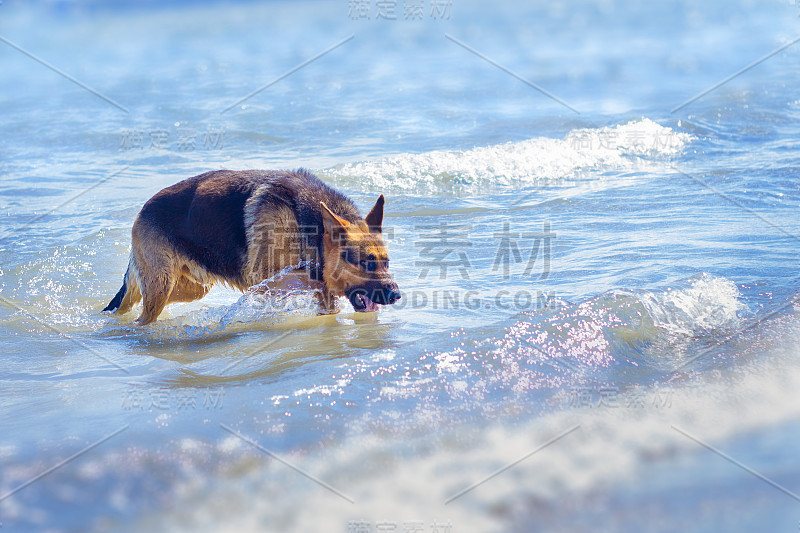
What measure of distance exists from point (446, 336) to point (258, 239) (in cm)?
184

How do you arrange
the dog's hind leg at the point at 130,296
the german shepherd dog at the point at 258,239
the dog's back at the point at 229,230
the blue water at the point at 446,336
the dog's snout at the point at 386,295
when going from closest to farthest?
the blue water at the point at 446,336 → the dog's snout at the point at 386,295 → the german shepherd dog at the point at 258,239 → the dog's back at the point at 229,230 → the dog's hind leg at the point at 130,296

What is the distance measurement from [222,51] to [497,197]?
53.9 feet

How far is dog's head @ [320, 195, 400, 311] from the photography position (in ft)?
19.9

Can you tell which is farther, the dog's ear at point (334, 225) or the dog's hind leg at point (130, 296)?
the dog's hind leg at point (130, 296)

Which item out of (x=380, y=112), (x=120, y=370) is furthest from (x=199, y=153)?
(x=120, y=370)

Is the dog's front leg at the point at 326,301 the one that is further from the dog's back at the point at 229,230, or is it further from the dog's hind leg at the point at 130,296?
the dog's hind leg at the point at 130,296

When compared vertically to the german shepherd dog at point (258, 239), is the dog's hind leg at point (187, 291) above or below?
below

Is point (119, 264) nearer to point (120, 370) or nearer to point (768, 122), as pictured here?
point (120, 370)

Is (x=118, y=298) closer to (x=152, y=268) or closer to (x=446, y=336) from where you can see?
(x=152, y=268)

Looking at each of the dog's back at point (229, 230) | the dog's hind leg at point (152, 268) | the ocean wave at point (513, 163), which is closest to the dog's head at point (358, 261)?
the dog's back at point (229, 230)

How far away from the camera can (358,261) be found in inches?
241

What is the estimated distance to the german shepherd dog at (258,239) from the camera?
243 inches

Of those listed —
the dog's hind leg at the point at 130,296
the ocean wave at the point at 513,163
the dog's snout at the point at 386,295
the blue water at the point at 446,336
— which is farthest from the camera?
the ocean wave at the point at 513,163

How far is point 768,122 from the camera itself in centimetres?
1330
